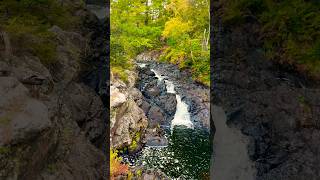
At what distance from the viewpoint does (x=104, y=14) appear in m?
14.8

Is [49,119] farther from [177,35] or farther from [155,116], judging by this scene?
[177,35]

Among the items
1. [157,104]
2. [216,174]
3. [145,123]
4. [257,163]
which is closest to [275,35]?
[257,163]

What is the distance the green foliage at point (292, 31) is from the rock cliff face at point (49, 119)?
6076 millimetres

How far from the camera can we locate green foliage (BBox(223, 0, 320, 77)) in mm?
9133

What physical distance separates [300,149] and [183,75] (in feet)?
57.3

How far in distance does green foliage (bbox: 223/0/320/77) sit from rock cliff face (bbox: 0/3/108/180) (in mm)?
6076

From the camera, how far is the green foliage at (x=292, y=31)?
360 inches

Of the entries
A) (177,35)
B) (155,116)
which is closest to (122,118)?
(155,116)

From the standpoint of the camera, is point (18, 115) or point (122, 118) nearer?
point (18, 115)

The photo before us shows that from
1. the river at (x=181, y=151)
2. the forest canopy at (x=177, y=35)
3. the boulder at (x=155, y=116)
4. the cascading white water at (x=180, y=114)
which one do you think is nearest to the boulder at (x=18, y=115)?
the river at (x=181, y=151)

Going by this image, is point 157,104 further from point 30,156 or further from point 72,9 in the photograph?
point 30,156

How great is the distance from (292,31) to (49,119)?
7.26 meters

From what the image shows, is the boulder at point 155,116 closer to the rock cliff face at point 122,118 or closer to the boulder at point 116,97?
the rock cliff face at point 122,118

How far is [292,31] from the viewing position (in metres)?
9.69
